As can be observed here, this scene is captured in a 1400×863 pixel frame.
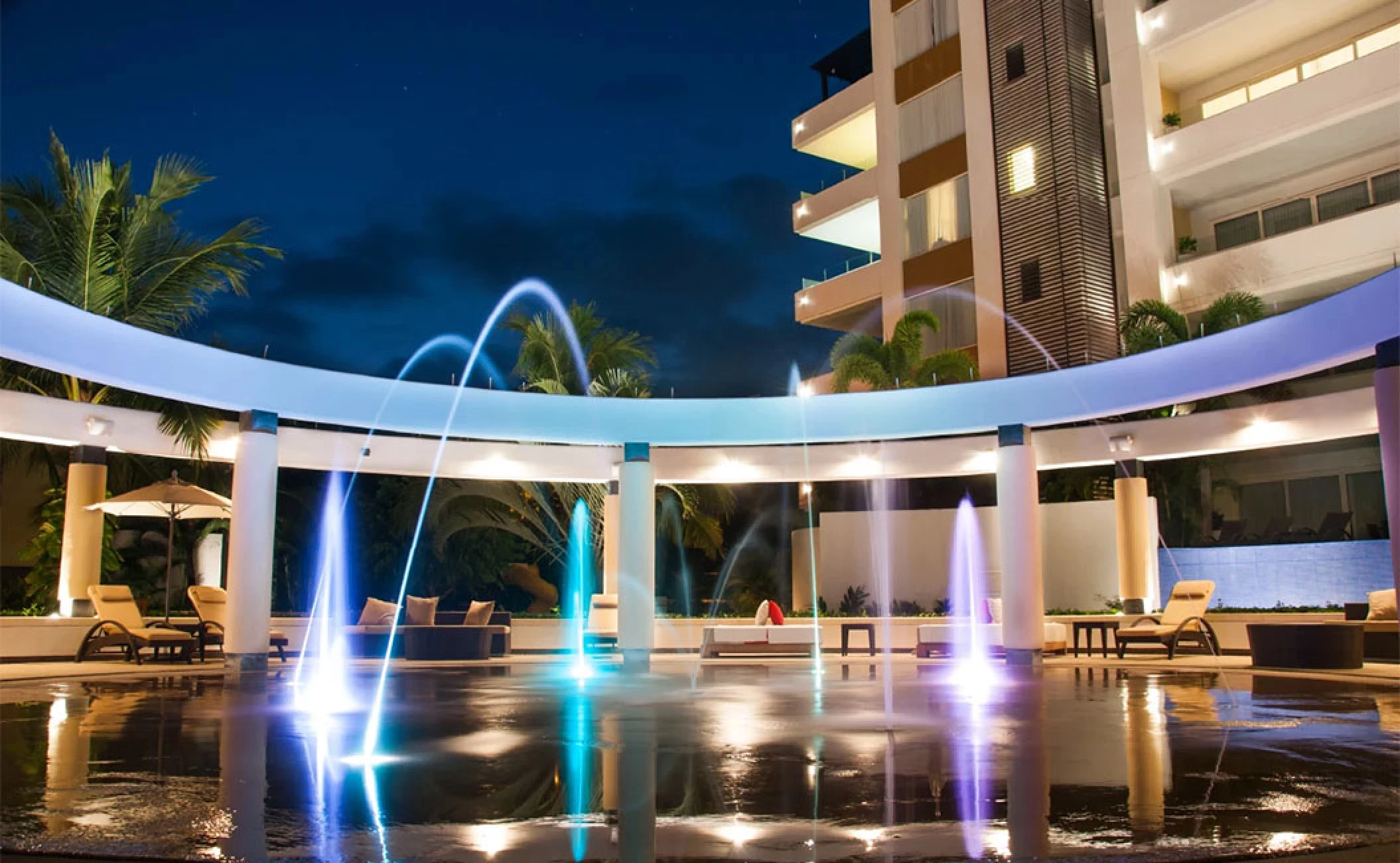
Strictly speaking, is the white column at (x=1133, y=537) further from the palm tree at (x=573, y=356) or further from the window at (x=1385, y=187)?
the palm tree at (x=573, y=356)

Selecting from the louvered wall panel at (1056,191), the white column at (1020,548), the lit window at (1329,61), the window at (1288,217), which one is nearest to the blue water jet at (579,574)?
the white column at (1020,548)

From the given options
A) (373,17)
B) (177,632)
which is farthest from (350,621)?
(373,17)

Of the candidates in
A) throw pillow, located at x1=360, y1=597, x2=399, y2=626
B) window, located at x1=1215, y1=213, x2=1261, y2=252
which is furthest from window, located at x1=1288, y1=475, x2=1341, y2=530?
throw pillow, located at x1=360, y1=597, x2=399, y2=626

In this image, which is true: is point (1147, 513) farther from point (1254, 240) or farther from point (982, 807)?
point (982, 807)

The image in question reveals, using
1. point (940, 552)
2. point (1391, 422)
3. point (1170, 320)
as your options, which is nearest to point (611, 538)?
point (940, 552)

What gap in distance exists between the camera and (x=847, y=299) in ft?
113

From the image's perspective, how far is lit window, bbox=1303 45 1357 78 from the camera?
26.3 metres

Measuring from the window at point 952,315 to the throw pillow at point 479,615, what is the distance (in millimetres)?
15191

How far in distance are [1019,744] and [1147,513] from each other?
16.5 m

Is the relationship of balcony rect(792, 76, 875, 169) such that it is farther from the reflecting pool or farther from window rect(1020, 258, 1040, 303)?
the reflecting pool

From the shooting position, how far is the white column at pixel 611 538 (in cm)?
2186

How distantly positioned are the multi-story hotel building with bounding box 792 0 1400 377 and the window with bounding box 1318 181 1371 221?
0.05 meters

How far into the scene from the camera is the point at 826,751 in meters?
7.02

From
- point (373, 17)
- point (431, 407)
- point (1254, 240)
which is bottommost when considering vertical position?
point (431, 407)
